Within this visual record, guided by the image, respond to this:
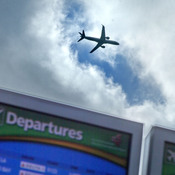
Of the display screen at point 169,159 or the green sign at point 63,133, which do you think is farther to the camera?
the display screen at point 169,159

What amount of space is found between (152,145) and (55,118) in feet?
3.78

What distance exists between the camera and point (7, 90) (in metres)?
3.73

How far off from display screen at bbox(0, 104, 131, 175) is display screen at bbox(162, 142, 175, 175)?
1.44 feet

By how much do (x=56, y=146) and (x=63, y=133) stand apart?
16 cm

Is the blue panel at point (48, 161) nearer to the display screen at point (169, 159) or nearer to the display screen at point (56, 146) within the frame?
the display screen at point (56, 146)

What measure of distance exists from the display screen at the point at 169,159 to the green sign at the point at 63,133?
0.44 m

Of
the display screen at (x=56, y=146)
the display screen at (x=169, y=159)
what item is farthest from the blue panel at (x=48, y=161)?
the display screen at (x=169, y=159)

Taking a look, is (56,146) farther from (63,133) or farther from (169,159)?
(169,159)

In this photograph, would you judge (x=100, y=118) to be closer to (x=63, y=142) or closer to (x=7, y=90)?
(x=63, y=142)

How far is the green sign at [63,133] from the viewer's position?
3.71 m

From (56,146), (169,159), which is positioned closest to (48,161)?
(56,146)

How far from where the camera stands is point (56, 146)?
378 cm

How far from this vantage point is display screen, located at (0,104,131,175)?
144 inches

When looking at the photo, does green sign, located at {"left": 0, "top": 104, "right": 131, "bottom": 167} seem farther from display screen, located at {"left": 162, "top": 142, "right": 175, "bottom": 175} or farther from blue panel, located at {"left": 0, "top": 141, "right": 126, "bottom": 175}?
display screen, located at {"left": 162, "top": 142, "right": 175, "bottom": 175}
